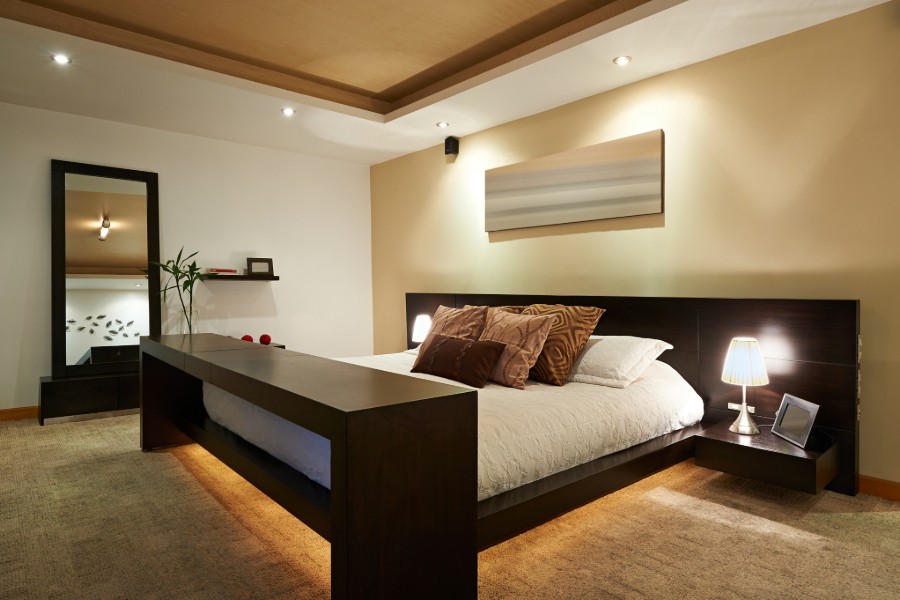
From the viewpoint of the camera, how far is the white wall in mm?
4117

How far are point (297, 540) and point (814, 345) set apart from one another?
A: 102 inches

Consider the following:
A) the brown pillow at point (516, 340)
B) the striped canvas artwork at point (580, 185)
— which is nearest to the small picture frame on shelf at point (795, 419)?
the brown pillow at point (516, 340)

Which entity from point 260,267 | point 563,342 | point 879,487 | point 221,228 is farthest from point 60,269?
point 879,487

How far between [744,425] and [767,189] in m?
1.29

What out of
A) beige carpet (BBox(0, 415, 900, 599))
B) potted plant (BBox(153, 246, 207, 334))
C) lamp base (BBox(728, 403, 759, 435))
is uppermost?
potted plant (BBox(153, 246, 207, 334))

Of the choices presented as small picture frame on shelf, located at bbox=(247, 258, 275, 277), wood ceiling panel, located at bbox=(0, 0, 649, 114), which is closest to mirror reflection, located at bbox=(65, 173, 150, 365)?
small picture frame on shelf, located at bbox=(247, 258, 275, 277)

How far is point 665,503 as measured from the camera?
2.55 metres

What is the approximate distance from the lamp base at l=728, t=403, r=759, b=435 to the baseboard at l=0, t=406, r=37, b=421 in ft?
15.7

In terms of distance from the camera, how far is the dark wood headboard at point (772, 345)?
267cm

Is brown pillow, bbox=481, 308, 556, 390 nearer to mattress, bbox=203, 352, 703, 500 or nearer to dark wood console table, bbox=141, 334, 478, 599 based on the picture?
mattress, bbox=203, 352, 703, 500

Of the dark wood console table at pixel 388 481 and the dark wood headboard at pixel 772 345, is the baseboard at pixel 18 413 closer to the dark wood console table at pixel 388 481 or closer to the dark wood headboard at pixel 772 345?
the dark wood console table at pixel 388 481

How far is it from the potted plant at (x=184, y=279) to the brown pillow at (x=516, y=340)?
2.73 m

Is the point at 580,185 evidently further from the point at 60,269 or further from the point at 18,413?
the point at 18,413

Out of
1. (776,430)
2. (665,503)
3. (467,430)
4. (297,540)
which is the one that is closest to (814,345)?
(776,430)
